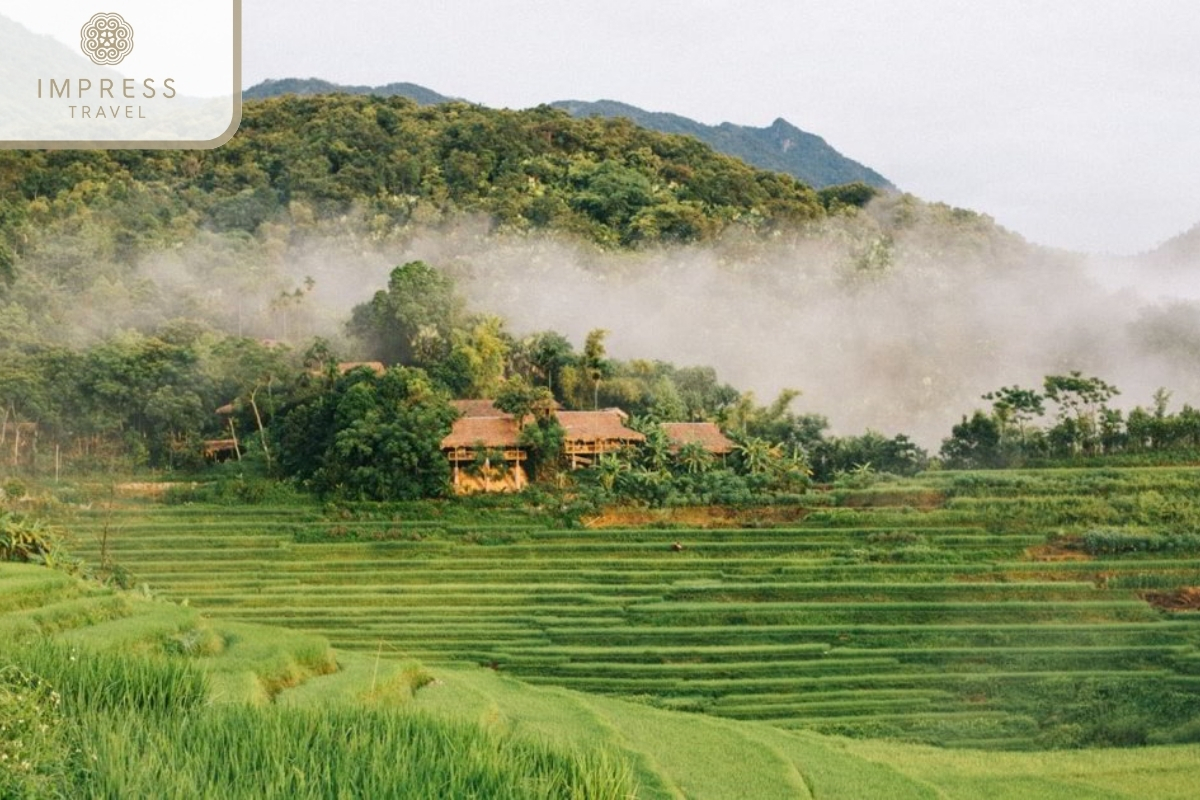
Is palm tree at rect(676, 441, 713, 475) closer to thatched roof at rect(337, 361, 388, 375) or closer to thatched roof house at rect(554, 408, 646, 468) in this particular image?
thatched roof house at rect(554, 408, 646, 468)

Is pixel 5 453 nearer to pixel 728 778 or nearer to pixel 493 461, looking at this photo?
pixel 493 461

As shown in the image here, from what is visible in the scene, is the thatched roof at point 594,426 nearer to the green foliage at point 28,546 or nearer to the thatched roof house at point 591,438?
the thatched roof house at point 591,438

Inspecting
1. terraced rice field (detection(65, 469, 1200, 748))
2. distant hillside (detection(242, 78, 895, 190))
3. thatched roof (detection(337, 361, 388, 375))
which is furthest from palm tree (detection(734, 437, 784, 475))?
distant hillside (detection(242, 78, 895, 190))

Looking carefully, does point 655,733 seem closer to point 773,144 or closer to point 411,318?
point 411,318

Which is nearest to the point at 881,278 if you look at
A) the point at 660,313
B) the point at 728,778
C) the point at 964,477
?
the point at 660,313

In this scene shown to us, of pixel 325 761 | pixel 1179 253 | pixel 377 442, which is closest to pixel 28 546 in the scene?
pixel 377 442
